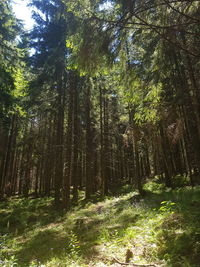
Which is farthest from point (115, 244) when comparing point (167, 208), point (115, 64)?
point (115, 64)

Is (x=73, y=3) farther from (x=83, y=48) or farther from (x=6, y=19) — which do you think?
(x=6, y=19)

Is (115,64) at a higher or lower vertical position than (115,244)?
higher

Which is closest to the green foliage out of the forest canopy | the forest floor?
the forest floor

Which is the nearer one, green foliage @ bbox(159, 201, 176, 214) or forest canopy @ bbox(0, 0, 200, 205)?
forest canopy @ bbox(0, 0, 200, 205)

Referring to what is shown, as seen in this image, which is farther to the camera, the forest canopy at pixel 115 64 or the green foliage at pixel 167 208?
the green foliage at pixel 167 208

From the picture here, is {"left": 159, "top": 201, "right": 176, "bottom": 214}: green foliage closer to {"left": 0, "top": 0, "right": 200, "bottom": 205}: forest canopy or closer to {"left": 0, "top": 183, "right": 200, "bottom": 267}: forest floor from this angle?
{"left": 0, "top": 183, "right": 200, "bottom": 267}: forest floor

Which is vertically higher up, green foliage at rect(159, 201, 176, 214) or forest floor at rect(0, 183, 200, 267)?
green foliage at rect(159, 201, 176, 214)

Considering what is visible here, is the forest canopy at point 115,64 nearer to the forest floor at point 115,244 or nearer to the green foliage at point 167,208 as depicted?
the green foliage at point 167,208

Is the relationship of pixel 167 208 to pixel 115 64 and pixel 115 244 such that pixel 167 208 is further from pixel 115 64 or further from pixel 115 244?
pixel 115 64

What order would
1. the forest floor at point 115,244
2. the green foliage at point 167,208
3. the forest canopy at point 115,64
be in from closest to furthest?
the forest floor at point 115,244 < the forest canopy at point 115,64 < the green foliage at point 167,208

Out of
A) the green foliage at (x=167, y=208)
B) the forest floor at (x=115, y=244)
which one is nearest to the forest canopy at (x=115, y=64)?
the green foliage at (x=167, y=208)

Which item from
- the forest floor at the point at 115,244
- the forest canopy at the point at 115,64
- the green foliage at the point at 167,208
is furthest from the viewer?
the green foliage at the point at 167,208

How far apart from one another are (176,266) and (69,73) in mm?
13983

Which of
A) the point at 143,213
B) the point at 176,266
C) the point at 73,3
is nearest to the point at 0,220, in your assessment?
the point at 143,213
